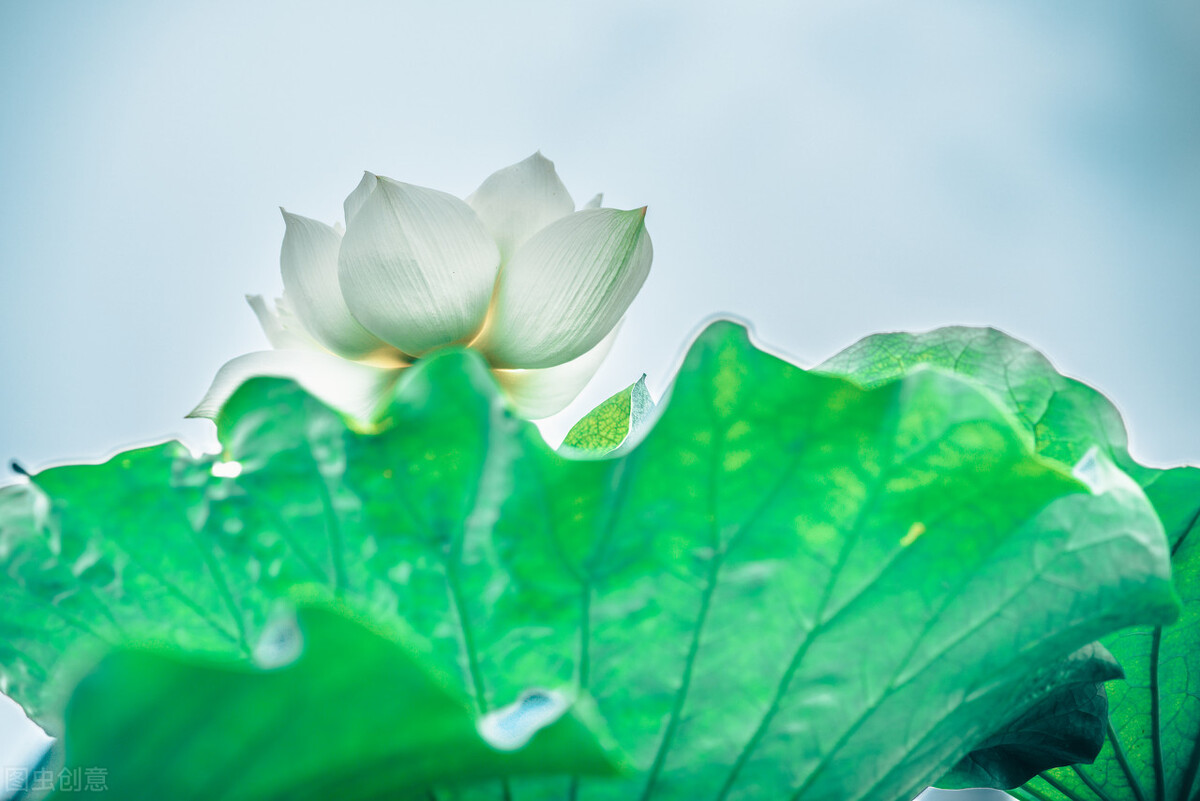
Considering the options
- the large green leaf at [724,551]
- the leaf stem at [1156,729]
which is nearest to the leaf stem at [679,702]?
the large green leaf at [724,551]

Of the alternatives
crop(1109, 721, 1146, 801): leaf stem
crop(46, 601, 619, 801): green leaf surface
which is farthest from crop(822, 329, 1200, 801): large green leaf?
crop(46, 601, 619, 801): green leaf surface

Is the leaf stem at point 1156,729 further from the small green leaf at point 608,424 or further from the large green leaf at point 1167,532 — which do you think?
the small green leaf at point 608,424

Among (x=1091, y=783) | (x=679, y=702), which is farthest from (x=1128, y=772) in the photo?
(x=679, y=702)

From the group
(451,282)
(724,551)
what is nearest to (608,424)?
(451,282)

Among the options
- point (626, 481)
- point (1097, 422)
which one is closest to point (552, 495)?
point (626, 481)

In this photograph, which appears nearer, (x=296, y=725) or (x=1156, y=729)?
(x=296, y=725)

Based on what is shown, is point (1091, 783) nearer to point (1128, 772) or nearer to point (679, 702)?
point (1128, 772)
